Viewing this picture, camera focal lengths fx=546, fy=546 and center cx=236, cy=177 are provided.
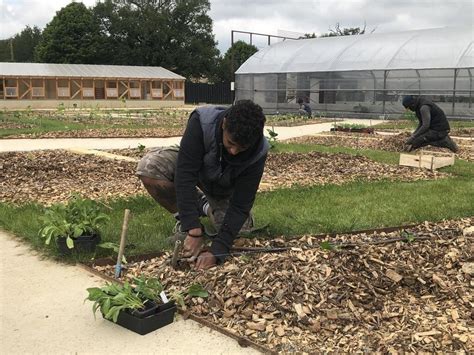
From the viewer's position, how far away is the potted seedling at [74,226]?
4.47 m

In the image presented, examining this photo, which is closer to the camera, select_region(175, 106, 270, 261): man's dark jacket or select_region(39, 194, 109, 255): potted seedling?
select_region(175, 106, 270, 261): man's dark jacket

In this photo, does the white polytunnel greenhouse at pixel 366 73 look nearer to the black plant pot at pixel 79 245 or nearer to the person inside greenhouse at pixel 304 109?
the person inside greenhouse at pixel 304 109

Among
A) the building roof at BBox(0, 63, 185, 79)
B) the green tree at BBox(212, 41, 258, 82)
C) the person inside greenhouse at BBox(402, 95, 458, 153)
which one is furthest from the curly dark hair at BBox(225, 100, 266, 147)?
the green tree at BBox(212, 41, 258, 82)

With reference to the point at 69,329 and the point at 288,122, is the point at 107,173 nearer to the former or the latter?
the point at 69,329

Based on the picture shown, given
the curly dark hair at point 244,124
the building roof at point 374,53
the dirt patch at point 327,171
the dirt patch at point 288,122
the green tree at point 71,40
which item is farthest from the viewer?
the green tree at point 71,40

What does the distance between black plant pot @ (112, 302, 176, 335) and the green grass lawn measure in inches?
51.4

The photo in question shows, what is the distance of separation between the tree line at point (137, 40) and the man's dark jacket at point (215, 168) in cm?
5788

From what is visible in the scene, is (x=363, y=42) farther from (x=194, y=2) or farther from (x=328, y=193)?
(x=194, y=2)

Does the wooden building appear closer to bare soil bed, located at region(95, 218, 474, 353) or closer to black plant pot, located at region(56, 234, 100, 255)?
black plant pot, located at region(56, 234, 100, 255)

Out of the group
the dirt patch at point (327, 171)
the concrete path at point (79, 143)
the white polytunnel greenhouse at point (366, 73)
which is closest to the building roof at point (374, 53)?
the white polytunnel greenhouse at point (366, 73)

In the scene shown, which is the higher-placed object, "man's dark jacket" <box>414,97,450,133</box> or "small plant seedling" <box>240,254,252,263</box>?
"man's dark jacket" <box>414,97,450,133</box>

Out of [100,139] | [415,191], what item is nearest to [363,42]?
[100,139]

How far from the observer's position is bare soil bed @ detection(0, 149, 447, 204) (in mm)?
7191

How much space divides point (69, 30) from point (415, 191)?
200 feet
